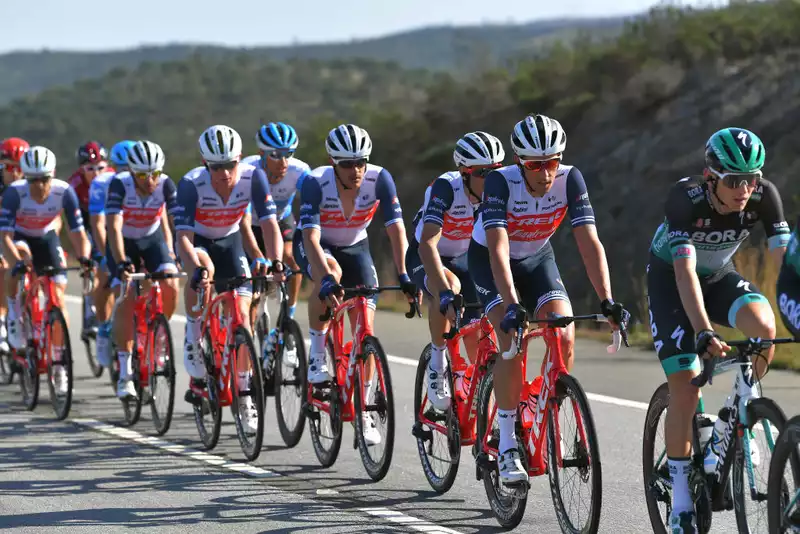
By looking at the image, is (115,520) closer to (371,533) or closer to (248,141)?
(371,533)

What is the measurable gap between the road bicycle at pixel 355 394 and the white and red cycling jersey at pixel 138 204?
3123mm

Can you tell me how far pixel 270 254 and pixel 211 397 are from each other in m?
1.15

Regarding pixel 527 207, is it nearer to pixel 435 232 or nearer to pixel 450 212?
pixel 435 232

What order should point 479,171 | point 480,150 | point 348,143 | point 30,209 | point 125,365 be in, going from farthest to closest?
point 30,209, point 125,365, point 348,143, point 479,171, point 480,150

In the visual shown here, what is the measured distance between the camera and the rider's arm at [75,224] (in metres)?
13.0

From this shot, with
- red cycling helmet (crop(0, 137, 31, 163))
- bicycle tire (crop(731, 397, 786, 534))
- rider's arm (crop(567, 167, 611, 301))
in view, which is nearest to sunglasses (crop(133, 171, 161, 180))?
red cycling helmet (crop(0, 137, 31, 163))

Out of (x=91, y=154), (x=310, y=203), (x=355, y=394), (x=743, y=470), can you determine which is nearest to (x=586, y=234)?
(x=743, y=470)

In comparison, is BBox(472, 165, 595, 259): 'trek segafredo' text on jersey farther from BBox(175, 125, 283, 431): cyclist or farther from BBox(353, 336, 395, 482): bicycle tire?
BBox(175, 125, 283, 431): cyclist

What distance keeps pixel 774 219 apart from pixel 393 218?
3631 millimetres

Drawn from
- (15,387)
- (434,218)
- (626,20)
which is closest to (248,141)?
(626,20)

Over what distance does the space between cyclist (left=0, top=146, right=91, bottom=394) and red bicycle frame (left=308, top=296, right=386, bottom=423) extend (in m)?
4.05

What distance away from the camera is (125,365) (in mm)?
11547

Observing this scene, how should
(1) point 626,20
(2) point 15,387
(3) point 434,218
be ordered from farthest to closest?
1. (1) point 626,20
2. (2) point 15,387
3. (3) point 434,218

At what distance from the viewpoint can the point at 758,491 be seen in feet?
19.6
